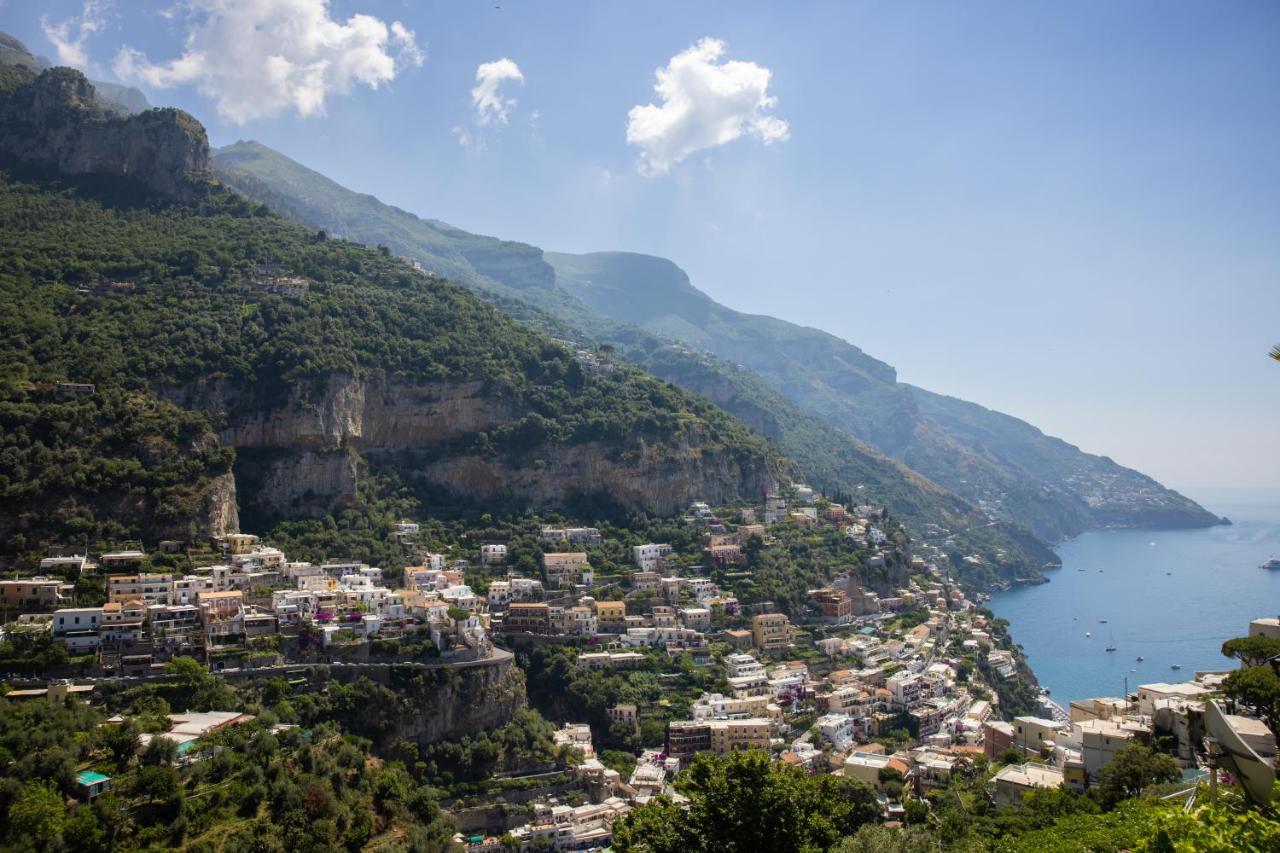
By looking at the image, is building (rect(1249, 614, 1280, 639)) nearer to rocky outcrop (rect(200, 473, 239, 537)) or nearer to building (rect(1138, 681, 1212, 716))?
building (rect(1138, 681, 1212, 716))

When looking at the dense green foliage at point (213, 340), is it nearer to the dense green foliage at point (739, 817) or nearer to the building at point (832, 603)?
the building at point (832, 603)

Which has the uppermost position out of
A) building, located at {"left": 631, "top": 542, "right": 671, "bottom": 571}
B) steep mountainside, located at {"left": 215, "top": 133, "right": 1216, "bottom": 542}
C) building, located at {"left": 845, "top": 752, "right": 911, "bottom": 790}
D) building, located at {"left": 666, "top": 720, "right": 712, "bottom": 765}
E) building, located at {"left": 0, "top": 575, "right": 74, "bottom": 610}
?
steep mountainside, located at {"left": 215, "top": 133, "right": 1216, "bottom": 542}

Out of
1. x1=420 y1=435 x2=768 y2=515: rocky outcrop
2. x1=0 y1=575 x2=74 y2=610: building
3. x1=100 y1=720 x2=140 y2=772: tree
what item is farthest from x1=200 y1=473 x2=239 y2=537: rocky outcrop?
x1=100 y1=720 x2=140 y2=772: tree

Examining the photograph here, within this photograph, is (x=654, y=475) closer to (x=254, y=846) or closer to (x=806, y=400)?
(x=254, y=846)

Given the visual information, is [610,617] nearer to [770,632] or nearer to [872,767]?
[770,632]

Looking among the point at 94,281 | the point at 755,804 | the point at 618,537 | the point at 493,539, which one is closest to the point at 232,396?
the point at 94,281

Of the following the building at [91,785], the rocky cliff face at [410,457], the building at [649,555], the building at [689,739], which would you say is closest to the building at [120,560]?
the rocky cliff face at [410,457]
